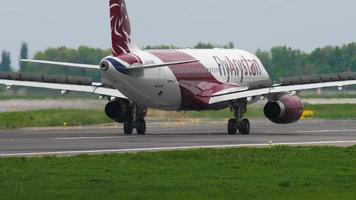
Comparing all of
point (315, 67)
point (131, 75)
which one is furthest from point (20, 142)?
point (315, 67)

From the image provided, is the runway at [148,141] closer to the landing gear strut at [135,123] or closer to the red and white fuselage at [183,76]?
the landing gear strut at [135,123]

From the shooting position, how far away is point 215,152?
3894 cm

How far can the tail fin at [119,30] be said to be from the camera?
54.2 meters

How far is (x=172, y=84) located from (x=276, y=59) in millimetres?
58094

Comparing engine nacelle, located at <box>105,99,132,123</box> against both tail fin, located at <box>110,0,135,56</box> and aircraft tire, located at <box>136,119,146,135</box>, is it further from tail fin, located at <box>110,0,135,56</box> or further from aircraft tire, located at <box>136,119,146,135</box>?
tail fin, located at <box>110,0,135,56</box>

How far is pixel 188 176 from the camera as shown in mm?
30953

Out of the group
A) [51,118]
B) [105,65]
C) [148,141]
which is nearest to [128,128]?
[105,65]

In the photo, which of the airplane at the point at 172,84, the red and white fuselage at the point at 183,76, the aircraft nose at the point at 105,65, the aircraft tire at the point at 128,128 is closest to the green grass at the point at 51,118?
the airplane at the point at 172,84

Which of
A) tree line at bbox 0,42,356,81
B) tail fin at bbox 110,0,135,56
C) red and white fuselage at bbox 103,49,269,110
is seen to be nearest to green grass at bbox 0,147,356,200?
red and white fuselage at bbox 103,49,269,110

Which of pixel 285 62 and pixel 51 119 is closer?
pixel 51 119

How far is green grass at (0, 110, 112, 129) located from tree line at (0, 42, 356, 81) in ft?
42.0

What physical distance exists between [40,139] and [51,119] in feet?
69.4

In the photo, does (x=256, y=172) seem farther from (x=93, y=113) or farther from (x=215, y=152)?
(x=93, y=113)

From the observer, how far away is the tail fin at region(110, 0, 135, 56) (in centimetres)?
5416
